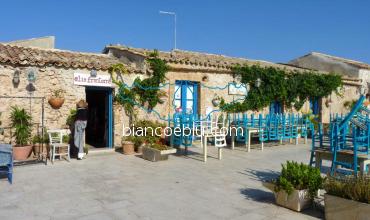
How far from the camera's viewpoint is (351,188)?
13.9 feet

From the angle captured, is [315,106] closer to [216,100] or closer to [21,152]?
[216,100]

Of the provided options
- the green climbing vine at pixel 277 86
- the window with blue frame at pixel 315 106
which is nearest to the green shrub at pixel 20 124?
the green climbing vine at pixel 277 86

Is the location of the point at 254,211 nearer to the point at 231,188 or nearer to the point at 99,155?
the point at 231,188

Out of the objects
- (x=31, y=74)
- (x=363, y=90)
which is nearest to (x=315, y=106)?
(x=363, y=90)

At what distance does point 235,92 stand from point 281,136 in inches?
94.9

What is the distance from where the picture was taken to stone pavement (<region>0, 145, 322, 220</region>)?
15.7 ft

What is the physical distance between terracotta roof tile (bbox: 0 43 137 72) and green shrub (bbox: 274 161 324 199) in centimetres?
663

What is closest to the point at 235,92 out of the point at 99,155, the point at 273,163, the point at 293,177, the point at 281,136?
the point at 281,136

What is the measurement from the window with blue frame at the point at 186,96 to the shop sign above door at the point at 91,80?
2500 mm

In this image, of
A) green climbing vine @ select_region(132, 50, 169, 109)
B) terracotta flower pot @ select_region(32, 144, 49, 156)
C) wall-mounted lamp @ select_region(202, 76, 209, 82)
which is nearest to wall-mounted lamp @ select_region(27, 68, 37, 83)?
terracotta flower pot @ select_region(32, 144, 49, 156)

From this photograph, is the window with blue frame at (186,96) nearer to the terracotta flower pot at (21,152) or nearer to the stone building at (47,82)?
the stone building at (47,82)

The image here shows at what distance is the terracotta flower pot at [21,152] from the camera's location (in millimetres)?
8109

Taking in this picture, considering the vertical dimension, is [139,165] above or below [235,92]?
below

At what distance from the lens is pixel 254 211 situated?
4879mm
